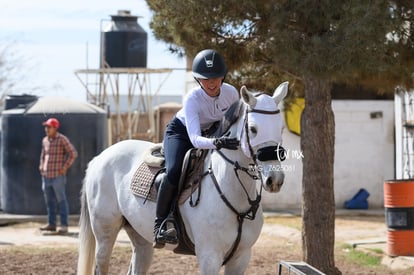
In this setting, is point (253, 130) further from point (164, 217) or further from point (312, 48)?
point (312, 48)

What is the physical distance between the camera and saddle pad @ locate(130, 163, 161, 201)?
7.00 metres

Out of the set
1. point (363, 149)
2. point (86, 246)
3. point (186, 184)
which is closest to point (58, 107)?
point (363, 149)

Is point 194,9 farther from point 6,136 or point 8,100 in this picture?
point 8,100

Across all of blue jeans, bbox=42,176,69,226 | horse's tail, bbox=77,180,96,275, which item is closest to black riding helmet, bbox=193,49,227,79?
horse's tail, bbox=77,180,96,275

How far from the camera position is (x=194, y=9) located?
27.9 ft

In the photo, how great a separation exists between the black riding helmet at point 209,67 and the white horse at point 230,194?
420 mm

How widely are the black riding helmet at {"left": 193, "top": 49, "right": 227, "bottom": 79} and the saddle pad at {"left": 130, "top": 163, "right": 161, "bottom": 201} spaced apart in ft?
3.35

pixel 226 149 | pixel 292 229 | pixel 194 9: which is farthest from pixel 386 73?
pixel 292 229

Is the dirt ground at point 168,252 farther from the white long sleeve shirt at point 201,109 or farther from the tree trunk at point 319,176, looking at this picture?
the white long sleeve shirt at point 201,109

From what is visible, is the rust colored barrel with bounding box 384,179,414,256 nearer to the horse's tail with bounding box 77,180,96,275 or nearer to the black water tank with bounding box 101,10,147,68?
the horse's tail with bounding box 77,180,96,275

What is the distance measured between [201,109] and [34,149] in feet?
33.8

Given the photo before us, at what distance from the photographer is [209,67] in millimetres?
6422

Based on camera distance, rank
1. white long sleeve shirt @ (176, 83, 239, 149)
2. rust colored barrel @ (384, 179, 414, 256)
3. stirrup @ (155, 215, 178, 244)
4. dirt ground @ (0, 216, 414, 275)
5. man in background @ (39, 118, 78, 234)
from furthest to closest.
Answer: man in background @ (39, 118, 78, 234) → rust colored barrel @ (384, 179, 414, 256) → dirt ground @ (0, 216, 414, 275) → stirrup @ (155, 215, 178, 244) → white long sleeve shirt @ (176, 83, 239, 149)

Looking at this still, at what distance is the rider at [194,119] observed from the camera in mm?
6418
